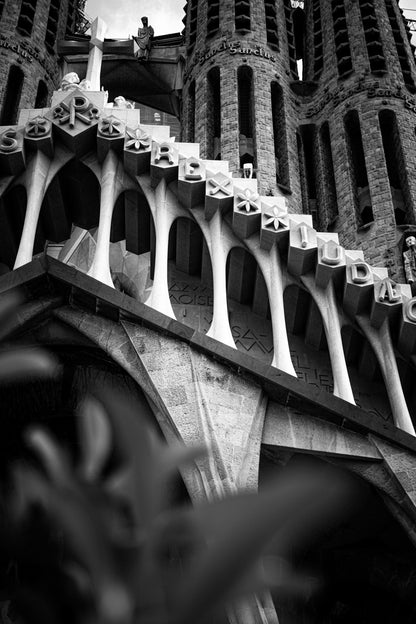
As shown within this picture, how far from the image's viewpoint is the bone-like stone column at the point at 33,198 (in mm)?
10023

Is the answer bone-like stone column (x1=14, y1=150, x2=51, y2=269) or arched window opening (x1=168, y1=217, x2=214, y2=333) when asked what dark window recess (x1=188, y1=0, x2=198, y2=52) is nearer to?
arched window opening (x1=168, y1=217, x2=214, y2=333)

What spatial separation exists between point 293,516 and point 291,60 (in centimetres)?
2343

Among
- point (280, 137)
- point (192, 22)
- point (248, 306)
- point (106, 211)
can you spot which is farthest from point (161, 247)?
point (192, 22)

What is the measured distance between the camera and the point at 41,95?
22.7 metres

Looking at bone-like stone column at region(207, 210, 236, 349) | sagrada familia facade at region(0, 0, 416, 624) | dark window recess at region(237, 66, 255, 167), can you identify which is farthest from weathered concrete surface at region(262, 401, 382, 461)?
dark window recess at region(237, 66, 255, 167)

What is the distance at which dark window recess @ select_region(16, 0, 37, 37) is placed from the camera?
23.5 metres

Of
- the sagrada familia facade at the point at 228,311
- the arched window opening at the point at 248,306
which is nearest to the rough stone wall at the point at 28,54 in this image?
the sagrada familia facade at the point at 228,311

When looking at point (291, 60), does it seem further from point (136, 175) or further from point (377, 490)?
point (377, 490)

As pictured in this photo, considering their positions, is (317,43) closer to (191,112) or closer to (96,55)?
(191,112)

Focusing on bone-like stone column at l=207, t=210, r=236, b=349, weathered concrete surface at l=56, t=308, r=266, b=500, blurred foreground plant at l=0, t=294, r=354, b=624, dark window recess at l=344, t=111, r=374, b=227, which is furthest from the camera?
dark window recess at l=344, t=111, r=374, b=227

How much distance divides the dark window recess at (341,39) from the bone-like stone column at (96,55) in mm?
7174

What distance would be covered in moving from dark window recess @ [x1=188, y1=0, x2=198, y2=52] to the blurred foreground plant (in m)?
23.5

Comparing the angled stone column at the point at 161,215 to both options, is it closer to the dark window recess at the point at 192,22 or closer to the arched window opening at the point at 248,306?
the arched window opening at the point at 248,306

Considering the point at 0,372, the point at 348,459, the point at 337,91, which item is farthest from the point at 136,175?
the point at 337,91
